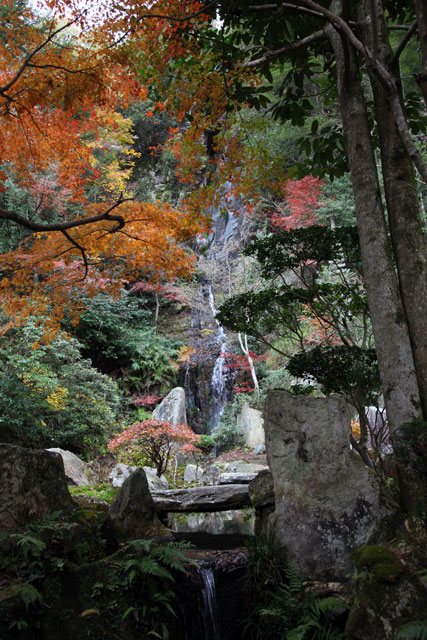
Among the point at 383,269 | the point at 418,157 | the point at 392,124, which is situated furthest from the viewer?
the point at 392,124

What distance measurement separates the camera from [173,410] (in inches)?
492

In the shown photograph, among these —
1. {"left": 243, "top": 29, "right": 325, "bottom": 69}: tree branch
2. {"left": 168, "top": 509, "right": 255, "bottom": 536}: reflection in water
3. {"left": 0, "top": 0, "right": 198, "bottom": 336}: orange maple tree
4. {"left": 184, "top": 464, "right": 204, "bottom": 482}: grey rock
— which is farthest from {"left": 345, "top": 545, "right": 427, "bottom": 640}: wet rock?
{"left": 184, "top": 464, "right": 204, "bottom": 482}: grey rock

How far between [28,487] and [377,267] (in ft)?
12.5

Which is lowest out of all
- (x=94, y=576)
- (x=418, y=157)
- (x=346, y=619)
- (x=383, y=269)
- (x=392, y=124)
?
(x=346, y=619)

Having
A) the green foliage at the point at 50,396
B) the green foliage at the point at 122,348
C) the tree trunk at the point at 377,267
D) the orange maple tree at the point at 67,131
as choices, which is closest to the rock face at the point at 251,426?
the green foliage at the point at 122,348

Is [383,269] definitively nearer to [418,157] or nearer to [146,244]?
[418,157]

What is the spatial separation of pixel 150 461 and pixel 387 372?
7.71 meters

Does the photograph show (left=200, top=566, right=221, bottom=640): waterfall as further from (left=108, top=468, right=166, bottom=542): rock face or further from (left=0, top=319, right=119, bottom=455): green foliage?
(left=0, top=319, right=119, bottom=455): green foliage

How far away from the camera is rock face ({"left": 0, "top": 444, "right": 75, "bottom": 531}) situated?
11.5ft

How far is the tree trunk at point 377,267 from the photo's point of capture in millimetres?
3411

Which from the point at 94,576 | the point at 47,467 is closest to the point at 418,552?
the point at 94,576

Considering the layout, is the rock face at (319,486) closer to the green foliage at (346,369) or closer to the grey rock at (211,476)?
the green foliage at (346,369)

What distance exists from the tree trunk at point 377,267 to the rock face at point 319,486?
0.44 meters

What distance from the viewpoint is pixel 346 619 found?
295 centimetres
